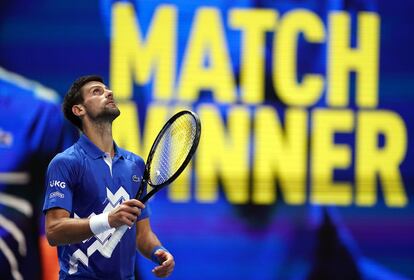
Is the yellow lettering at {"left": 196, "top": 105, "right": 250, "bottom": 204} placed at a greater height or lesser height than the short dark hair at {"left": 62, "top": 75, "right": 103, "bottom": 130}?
lesser

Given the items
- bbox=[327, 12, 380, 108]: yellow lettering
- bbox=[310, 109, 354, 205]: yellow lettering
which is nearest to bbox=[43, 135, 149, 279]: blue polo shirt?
bbox=[310, 109, 354, 205]: yellow lettering

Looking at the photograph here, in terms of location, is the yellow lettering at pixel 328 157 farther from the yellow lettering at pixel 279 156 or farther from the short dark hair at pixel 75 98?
the short dark hair at pixel 75 98

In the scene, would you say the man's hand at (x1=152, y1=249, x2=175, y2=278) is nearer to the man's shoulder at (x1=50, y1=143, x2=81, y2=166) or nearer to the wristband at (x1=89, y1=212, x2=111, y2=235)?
the wristband at (x1=89, y1=212, x2=111, y2=235)

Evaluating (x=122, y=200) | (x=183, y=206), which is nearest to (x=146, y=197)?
(x=122, y=200)

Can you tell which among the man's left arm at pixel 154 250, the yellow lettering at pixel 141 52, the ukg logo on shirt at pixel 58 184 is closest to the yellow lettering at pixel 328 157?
the yellow lettering at pixel 141 52

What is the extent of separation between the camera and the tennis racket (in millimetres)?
3264

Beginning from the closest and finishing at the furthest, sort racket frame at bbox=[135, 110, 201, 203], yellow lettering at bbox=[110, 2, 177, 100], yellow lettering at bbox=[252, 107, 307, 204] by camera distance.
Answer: racket frame at bbox=[135, 110, 201, 203], yellow lettering at bbox=[110, 2, 177, 100], yellow lettering at bbox=[252, 107, 307, 204]

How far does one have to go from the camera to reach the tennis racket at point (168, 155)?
326cm

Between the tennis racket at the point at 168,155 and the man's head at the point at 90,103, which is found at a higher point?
the man's head at the point at 90,103

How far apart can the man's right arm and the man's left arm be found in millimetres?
394

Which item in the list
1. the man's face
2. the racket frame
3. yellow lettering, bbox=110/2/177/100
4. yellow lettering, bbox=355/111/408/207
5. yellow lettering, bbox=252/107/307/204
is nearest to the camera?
the racket frame

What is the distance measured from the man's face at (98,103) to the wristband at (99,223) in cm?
52

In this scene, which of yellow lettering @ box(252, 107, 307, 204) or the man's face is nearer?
the man's face

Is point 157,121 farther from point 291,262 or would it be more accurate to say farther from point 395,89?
point 395,89
